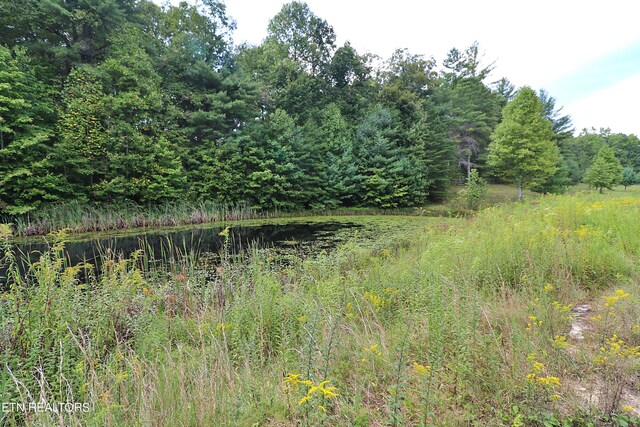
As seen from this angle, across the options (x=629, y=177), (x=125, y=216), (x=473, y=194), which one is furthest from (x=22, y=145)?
(x=629, y=177)

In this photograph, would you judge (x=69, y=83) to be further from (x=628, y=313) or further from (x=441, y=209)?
(x=441, y=209)

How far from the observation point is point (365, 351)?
79.4 inches

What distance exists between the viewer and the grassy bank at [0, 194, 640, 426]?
1429 mm

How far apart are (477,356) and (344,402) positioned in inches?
34.6

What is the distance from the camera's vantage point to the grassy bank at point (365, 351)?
4.69 ft

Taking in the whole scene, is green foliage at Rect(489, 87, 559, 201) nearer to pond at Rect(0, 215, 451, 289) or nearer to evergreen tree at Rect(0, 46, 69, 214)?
pond at Rect(0, 215, 451, 289)

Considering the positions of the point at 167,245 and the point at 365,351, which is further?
the point at 167,245

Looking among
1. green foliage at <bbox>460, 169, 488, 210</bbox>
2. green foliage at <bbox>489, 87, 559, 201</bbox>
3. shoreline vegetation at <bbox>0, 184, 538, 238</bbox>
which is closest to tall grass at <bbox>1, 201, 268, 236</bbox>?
shoreline vegetation at <bbox>0, 184, 538, 238</bbox>

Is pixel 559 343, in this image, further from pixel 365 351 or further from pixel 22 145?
pixel 22 145

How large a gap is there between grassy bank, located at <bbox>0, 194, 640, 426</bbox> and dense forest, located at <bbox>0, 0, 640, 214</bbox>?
10.9 m

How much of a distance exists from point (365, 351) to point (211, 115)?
642 inches

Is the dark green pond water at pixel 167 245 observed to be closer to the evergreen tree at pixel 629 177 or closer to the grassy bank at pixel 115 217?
the grassy bank at pixel 115 217

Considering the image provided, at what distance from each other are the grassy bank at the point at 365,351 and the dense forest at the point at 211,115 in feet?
35.8

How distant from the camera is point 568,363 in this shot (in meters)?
1.64
